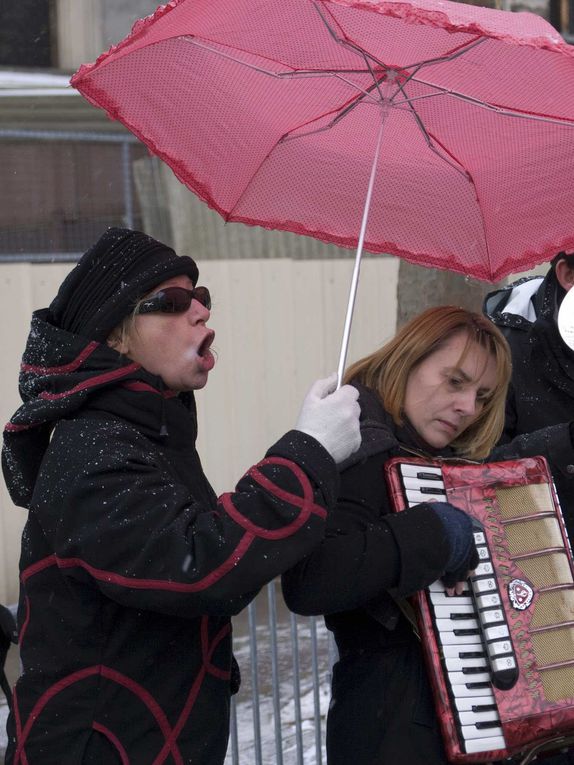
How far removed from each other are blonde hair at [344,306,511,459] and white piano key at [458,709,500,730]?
0.68 metres

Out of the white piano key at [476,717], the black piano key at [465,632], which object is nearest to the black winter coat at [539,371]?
the black piano key at [465,632]

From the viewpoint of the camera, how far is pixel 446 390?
279 centimetres

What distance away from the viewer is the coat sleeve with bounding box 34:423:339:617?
2158 millimetres

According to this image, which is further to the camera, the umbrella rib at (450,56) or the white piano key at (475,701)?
the umbrella rib at (450,56)

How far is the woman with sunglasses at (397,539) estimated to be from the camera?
8.08ft

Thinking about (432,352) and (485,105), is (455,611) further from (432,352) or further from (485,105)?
(485,105)

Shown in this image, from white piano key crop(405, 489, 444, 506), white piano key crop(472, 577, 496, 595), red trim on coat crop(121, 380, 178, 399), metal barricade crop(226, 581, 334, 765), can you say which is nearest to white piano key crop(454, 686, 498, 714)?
white piano key crop(472, 577, 496, 595)

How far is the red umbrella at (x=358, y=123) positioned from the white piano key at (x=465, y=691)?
2.59 feet

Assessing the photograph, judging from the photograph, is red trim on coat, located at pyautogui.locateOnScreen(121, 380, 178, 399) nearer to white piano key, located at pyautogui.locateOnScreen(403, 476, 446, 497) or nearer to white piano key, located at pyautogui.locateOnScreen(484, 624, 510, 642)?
white piano key, located at pyautogui.locateOnScreen(403, 476, 446, 497)

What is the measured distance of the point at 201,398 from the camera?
7.79 meters

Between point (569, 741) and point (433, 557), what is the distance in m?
0.59

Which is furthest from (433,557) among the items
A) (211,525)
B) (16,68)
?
(16,68)

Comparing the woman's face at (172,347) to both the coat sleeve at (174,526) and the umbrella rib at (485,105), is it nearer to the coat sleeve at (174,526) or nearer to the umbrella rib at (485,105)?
the coat sleeve at (174,526)

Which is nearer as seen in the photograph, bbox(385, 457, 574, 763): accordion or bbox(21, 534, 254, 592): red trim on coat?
bbox(21, 534, 254, 592): red trim on coat
